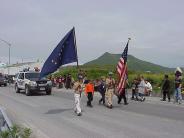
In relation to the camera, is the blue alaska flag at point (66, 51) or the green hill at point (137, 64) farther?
the green hill at point (137, 64)

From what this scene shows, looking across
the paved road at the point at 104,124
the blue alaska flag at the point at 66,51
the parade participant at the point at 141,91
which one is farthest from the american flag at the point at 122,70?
the parade participant at the point at 141,91

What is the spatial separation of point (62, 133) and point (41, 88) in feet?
70.0

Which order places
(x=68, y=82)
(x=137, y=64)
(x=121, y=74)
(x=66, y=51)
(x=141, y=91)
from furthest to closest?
(x=137, y=64) < (x=68, y=82) < (x=141, y=91) < (x=121, y=74) < (x=66, y=51)

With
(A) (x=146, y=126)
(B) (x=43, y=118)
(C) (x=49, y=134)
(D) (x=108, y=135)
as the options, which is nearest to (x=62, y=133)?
(C) (x=49, y=134)

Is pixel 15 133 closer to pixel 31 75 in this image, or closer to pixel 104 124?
pixel 104 124

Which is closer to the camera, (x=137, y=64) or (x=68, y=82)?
(x=68, y=82)

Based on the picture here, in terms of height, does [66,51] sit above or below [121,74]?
above

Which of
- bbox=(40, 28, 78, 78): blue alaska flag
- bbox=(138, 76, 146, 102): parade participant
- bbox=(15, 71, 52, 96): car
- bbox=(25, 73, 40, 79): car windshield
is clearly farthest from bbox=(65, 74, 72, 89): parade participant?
bbox=(40, 28, 78, 78): blue alaska flag

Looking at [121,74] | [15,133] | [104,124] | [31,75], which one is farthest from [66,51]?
[31,75]

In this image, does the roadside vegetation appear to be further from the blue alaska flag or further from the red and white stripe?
the red and white stripe

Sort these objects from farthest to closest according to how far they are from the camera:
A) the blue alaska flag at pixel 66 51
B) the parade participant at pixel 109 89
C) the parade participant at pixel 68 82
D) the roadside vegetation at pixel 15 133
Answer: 1. the parade participant at pixel 68 82
2. the parade participant at pixel 109 89
3. the blue alaska flag at pixel 66 51
4. the roadside vegetation at pixel 15 133

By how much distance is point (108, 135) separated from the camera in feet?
41.2

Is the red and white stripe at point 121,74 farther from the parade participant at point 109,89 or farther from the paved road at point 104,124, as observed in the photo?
the paved road at point 104,124

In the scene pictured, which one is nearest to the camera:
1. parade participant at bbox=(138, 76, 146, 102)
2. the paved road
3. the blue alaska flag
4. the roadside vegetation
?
the roadside vegetation
